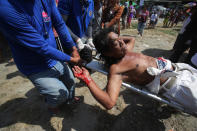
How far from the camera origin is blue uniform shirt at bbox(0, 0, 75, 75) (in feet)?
3.75

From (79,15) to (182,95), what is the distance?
2.09 meters

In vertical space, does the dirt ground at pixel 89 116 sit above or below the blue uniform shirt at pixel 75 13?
below

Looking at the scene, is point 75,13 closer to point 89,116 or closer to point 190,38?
point 89,116

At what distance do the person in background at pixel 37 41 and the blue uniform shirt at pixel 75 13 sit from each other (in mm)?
366

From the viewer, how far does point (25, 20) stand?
122 cm

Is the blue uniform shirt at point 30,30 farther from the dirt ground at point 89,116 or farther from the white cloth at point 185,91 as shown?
the white cloth at point 185,91

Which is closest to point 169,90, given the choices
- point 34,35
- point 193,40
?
point 34,35

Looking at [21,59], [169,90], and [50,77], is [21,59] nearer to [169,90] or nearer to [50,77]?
[50,77]

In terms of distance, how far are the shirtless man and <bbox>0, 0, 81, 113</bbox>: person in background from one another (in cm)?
51

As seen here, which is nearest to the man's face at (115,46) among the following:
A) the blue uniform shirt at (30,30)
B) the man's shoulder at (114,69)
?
the man's shoulder at (114,69)

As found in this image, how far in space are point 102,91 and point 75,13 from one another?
1.45 metres

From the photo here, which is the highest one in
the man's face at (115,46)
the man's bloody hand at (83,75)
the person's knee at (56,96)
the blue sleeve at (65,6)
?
the blue sleeve at (65,6)

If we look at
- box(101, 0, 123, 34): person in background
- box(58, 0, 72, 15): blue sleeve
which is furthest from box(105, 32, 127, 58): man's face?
box(101, 0, 123, 34): person in background

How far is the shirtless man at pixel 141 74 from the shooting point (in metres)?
1.52
